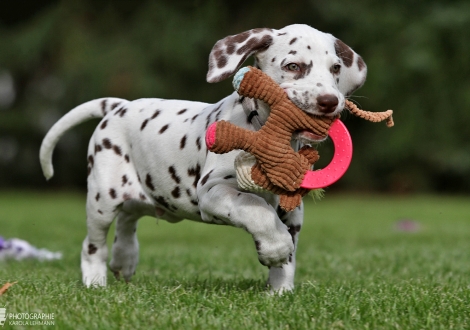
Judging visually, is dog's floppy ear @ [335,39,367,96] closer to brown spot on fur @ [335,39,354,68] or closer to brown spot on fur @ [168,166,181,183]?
brown spot on fur @ [335,39,354,68]

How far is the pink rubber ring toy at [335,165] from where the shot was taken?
3.85 metres

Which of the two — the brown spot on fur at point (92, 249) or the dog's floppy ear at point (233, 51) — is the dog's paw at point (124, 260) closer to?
the brown spot on fur at point (92, 249)

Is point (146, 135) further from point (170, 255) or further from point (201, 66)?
point (201, 66)

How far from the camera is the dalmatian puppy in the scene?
3893 millimetres

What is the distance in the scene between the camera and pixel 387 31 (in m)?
21.7

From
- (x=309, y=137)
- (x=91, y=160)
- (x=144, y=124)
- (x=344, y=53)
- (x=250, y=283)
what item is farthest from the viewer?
(x=91, y=160)

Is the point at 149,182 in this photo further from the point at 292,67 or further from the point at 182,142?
the point at 292,67

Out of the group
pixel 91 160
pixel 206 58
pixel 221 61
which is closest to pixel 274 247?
pixel 221 61

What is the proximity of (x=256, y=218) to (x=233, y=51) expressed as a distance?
1.03 m

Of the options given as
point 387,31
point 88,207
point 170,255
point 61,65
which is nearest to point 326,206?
point 387,31

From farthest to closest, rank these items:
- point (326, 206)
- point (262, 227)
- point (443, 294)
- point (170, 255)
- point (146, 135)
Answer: point (326, 206), point (170, 255), point (146, 135), point (443, 294), point (262, 227)

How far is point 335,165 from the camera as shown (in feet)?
13.0

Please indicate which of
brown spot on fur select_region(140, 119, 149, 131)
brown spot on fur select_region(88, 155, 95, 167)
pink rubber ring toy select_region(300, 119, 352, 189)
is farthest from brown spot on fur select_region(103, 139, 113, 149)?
pink rubber ring toy select_region(300, 119, 352, 189)

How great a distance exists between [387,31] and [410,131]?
3056 millimetres
